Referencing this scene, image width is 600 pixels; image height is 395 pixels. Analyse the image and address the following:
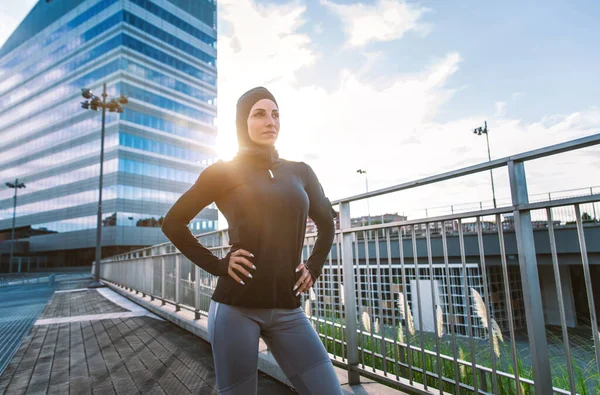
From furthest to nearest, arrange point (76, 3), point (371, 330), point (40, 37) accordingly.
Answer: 1. point (40, 37)
2. point (76, 3)
3. point (371, 330)

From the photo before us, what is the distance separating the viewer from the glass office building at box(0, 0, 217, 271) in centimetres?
4438

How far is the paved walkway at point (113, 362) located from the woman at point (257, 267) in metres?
1.93

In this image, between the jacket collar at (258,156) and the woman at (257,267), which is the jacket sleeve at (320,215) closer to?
the woman at (257,267)

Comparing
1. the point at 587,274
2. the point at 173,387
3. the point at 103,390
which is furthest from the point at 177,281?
the point at 587,274

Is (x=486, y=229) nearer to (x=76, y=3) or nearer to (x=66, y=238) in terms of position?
(x=66, y=238)

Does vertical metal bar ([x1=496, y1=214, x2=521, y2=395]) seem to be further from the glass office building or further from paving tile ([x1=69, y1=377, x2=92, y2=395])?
the glass office building

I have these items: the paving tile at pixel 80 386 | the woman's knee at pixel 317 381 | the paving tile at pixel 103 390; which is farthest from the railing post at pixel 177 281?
the woman's knee at pixel 317 381

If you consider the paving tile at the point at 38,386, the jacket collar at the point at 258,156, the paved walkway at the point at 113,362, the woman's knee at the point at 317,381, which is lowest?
the paved walkway at the point at 113,362

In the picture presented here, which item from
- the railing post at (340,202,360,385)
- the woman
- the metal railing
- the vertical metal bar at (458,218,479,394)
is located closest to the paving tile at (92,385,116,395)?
the metal railing

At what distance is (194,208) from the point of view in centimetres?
170

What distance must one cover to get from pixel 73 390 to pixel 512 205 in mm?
3969

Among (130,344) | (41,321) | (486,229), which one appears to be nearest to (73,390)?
(130,344)

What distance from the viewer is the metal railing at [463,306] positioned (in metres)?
1.91

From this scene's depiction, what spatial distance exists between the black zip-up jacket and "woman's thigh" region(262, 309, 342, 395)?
0.26ft
